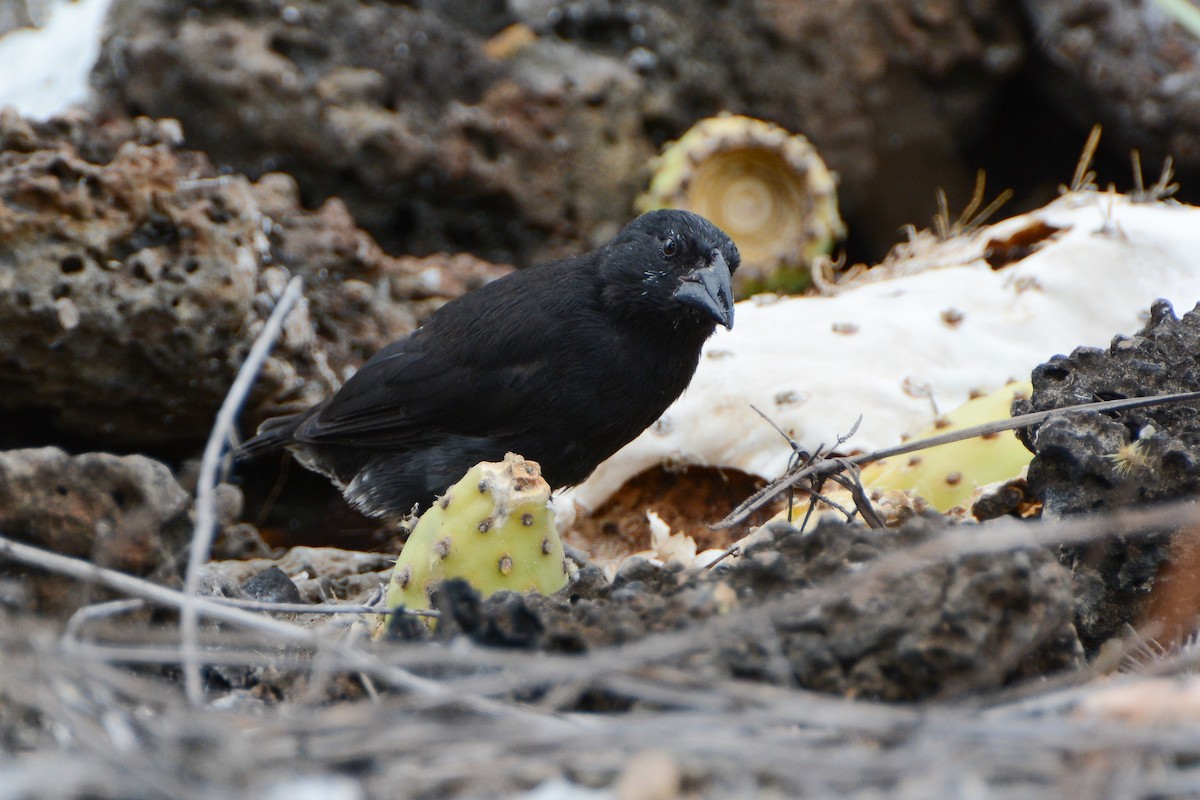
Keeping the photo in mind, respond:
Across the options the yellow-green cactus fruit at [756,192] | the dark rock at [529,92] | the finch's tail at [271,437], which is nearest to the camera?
the finch's tail at [271,437]

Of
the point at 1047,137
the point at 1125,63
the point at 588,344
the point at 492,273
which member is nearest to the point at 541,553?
the point at 588,344

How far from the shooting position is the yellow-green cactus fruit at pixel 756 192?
245 inches

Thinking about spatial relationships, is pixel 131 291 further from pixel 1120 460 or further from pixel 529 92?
pixel 1120 460

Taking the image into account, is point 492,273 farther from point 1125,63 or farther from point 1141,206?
point 1125,63

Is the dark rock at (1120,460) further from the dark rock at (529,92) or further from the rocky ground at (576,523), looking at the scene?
the dark rock at (529,92)

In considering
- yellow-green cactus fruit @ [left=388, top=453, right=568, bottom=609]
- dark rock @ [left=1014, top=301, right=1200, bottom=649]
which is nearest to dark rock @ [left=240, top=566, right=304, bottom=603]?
yellow-green cactus fruit @ [left=388, top=453, right=568, bottom=609]

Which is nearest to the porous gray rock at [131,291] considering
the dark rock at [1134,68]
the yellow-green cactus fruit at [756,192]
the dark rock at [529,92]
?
the dark rock at [529,92]

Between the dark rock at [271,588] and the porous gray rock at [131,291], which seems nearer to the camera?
the dark rock at [271,588]

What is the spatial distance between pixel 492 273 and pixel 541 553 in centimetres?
272

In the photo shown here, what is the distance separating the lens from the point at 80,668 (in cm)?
190

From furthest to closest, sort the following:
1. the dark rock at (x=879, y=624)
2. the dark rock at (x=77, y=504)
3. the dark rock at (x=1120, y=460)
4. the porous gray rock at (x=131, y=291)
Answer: the porous gray rock at (x=131, y=291), the dark rock at (x=77, y=504), the dark rock at (x=1120, y=460), the dark rock at (x=879, y=624)

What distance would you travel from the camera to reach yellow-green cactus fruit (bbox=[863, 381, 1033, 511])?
12.5 feet

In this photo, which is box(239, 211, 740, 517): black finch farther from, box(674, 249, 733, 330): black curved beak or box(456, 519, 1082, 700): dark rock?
box(456, 519, 1082, 700): dark rock

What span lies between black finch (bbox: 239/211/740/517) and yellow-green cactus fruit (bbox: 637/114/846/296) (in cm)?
176
